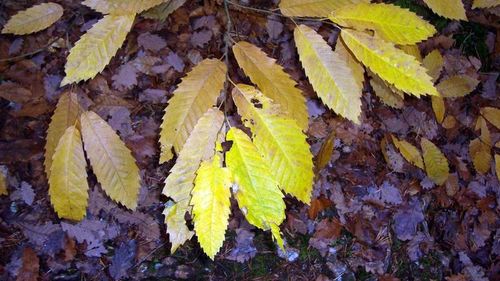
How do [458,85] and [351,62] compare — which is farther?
[458,85]

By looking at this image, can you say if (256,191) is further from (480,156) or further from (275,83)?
(480,156)

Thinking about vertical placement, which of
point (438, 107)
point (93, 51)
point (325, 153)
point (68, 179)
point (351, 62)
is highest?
point (93, 51)

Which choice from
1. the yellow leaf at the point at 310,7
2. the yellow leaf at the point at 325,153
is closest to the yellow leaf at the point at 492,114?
the yellow leaf at the point at 325,153

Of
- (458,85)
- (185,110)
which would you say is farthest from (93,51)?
(458,85)

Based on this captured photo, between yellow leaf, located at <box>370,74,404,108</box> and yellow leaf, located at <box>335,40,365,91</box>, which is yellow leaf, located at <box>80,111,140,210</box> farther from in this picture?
yellow leaf, located at <box>370,74,404,108</box>

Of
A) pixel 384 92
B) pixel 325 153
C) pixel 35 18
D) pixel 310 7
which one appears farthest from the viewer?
pixel 325 153

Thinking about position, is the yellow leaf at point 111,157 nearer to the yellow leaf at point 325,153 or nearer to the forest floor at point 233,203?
the forest floor at point 233,203

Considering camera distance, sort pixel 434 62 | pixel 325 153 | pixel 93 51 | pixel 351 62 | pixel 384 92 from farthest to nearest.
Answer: pixel 434 62, pixel 325 153, pixel 384 92, pixel 351 62, pixel 93 51

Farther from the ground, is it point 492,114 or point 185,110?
point 185,110
